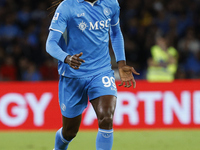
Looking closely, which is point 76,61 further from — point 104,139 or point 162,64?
point 162,64

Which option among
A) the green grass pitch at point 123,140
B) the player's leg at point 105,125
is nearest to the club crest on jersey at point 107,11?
the player's leg at point 105,125

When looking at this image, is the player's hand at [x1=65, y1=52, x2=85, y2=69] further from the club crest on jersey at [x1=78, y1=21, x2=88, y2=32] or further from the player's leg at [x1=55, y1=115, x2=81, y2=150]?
the player's leg at [x1=55, y1=115, x2=81, y2=150]

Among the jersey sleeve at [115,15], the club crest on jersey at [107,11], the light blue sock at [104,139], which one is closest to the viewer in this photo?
the light blue sock at [104,139]

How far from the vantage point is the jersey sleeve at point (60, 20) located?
4230mm

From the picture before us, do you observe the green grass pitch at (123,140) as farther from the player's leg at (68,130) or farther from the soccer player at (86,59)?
the soccer player at (86,59)

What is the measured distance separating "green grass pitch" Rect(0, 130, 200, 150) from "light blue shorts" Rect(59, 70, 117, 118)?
1.87 metres

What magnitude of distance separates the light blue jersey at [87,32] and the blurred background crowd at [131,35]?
522 centimetres

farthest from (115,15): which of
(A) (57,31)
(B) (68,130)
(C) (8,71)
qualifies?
(C) (8,71)

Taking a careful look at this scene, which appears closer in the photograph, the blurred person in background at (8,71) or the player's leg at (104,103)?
the player's leg at (104,103)

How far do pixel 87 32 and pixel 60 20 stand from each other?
31cm

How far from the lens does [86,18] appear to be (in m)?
4.35

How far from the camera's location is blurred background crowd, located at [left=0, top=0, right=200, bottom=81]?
10.1m

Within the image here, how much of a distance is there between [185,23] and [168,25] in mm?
535

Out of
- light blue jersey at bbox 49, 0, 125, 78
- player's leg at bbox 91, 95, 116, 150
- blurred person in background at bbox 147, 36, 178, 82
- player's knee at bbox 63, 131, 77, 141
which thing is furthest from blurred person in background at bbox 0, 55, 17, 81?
player's leg at bbox 91, 95, 116, 150
